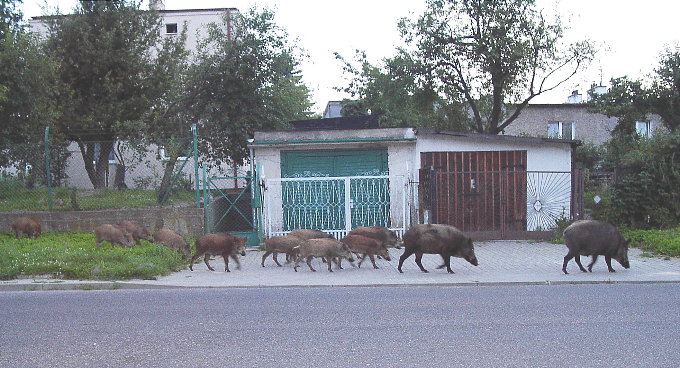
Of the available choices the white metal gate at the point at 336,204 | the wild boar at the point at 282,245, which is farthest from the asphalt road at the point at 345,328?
the white metal gate at the point at 336,204

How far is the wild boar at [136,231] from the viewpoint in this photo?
49.8 feet

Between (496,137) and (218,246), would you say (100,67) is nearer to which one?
(218,246)

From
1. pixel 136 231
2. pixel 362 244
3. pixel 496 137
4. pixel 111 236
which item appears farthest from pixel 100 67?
pixel 496 137

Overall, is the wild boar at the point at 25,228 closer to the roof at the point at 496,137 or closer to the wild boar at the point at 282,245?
the wild boar at the point at 282,245

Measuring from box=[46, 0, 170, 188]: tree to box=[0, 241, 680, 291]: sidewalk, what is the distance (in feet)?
30.1

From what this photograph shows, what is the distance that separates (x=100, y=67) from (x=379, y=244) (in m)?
12.9

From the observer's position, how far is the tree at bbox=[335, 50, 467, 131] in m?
26.3

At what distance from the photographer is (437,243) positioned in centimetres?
1255

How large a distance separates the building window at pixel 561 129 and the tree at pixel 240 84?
65.0 ft

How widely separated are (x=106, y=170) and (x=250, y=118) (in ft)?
16.7

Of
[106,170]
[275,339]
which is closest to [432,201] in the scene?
[106,170]

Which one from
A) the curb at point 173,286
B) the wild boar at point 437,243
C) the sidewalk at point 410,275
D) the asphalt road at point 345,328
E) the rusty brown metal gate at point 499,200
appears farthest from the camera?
the rusty brown metal gate at point 499,200

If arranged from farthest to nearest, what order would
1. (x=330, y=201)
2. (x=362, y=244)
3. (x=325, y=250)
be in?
(x=330, y=201)
(x=362, y=244)
(x=325, y=250)

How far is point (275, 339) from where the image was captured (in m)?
7.27
